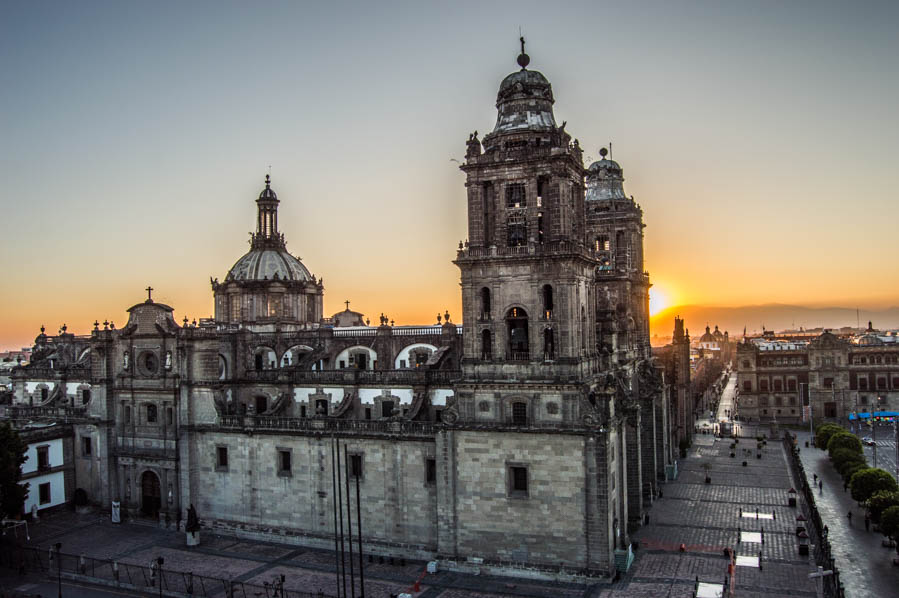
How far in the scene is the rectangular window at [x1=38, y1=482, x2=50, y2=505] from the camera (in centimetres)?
5739

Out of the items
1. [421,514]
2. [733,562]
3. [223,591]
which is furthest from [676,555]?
[223,591]

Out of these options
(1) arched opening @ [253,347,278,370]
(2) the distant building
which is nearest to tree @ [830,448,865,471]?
(2) the distant building

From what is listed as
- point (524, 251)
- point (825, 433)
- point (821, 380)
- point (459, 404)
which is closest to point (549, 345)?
Result: point (524, 251)

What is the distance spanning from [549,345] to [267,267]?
3771 centimetres

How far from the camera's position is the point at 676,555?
152 feet

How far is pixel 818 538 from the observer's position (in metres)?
47.7

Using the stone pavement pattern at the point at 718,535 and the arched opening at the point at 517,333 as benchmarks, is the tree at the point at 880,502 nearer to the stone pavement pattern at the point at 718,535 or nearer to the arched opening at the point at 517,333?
the stone pavement pattern at the point at 718,535

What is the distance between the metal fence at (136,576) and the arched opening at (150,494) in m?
7.39

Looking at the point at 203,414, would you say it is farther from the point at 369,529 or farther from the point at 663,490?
the point at 663,490

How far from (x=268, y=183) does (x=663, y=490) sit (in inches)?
1868

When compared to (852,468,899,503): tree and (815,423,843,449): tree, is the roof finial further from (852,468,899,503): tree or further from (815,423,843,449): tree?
(815,423,843,449): tree

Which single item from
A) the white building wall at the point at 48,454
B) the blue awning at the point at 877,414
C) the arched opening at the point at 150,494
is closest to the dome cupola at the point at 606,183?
the arched opening at the point at 150,494

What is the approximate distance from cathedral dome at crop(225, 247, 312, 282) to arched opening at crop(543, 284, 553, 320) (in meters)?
35.7

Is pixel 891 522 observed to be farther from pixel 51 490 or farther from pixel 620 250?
pixel 51 490
